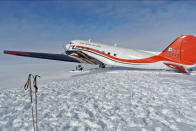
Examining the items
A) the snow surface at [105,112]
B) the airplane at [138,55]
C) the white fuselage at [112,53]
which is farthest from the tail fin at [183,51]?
the snow surface at [105,112]

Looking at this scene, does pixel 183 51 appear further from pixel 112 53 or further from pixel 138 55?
pixel 112 53

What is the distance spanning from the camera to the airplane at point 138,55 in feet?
39.9

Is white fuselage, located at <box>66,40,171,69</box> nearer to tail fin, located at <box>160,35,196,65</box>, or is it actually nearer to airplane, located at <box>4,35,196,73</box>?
airplane, located at <box>4,35,196,73</box>

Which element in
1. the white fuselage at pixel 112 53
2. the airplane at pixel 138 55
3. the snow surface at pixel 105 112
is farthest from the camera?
the white fuselage at pixel 112 53

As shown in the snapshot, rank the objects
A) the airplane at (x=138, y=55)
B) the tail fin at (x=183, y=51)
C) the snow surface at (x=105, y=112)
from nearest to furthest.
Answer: the snow surface at (x=105, y=112)
the tail fin at (x=183, y=51)
the airplane at (x=138, y=55)

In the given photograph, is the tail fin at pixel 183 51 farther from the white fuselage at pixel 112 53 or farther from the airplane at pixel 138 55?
the white fuselage at pixel 112 53

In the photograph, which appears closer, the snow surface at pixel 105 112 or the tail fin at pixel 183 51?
the snow surface at pixel 105 112

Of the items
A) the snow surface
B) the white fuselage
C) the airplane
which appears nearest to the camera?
the snow surface

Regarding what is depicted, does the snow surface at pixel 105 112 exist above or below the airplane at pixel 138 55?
below

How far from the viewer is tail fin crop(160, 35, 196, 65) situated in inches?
468

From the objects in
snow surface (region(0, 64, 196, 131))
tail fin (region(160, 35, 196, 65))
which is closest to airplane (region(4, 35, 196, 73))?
tail fin (region(160, 35, 196, 65))

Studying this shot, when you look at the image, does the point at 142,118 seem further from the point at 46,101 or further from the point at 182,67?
the point at 182,67

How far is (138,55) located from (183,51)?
188 inches

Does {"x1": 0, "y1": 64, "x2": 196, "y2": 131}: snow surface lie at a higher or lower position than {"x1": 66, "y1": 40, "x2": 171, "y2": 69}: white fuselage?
lower
